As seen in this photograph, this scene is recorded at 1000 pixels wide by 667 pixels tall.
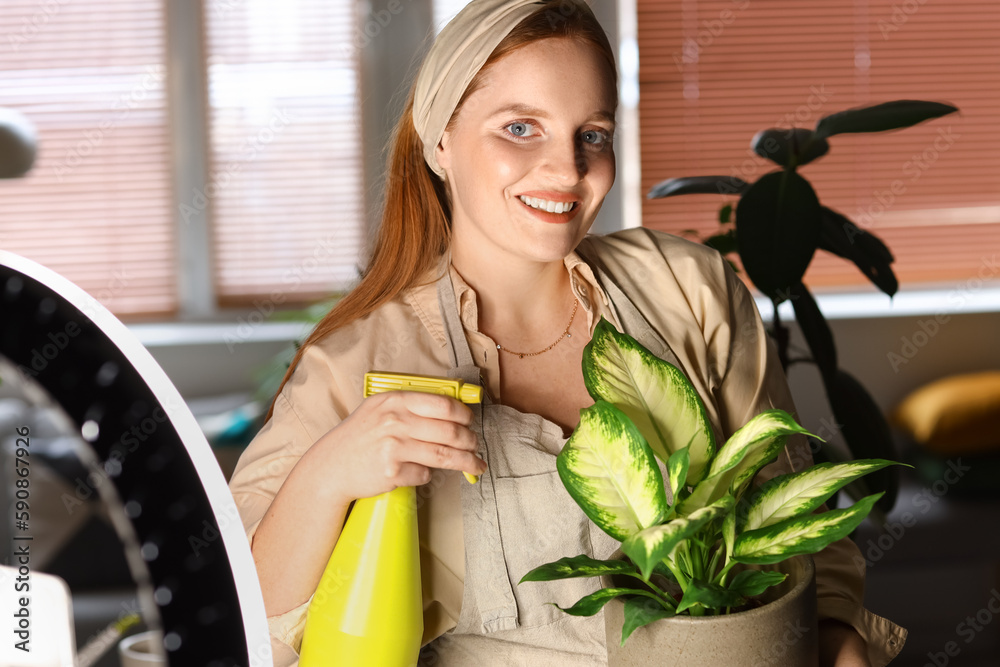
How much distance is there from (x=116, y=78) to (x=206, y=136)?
1.26 ft

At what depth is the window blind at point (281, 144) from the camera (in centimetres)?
338

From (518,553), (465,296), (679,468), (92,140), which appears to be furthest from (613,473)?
(92,140)

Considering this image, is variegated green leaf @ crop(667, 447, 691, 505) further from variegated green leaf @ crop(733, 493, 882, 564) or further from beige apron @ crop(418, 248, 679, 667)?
beige apron @ crop(418, 248, 679, 667)

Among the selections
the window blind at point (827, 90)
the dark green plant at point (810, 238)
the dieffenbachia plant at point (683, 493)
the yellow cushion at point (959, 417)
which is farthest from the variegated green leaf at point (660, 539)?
the window blind at point (827, 90)

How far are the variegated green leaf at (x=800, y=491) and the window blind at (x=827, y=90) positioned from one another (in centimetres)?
280

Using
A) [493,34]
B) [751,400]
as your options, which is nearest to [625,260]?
[751,400]

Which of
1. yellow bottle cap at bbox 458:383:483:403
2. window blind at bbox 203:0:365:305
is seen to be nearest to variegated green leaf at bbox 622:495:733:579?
yellow bottle cap at bbox 458:383:483:403

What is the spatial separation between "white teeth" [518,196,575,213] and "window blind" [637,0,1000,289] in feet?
8.04

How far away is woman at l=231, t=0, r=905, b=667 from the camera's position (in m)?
0.85

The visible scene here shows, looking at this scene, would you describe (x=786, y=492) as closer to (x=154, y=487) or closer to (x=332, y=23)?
(x=154, y=487)

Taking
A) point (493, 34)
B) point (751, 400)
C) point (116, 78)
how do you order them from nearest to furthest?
1. point (493, 34)
2. point (751, 400)
3. point (116, 78)

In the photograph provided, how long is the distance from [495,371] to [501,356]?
0.12ft

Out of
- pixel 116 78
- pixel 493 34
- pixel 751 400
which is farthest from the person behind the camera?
pixel 116 78

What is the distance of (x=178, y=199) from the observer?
342cm
